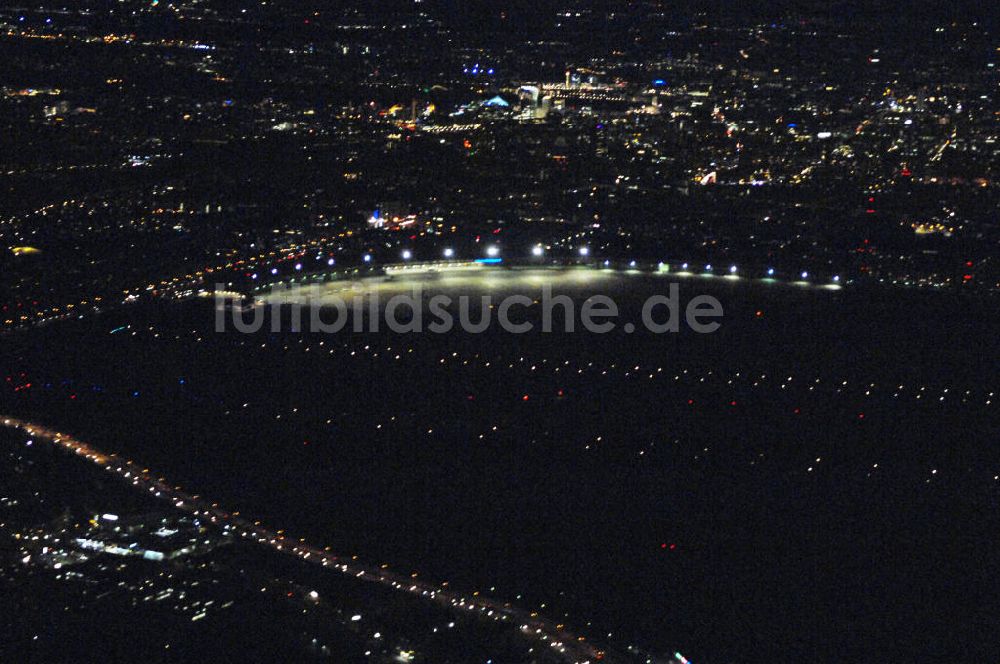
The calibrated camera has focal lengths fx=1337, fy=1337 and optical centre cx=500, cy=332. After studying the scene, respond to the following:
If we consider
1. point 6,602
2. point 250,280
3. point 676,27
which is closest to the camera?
point 6,602

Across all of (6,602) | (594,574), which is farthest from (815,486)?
(6,602)

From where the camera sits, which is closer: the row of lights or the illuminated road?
the illuminated road

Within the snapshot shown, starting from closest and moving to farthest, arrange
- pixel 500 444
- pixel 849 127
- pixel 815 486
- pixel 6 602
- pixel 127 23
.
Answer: pixel 6 602
pixel 815 486
pixel 500 444
pixel 849 127
pixel 127 23

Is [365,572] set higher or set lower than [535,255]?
lower

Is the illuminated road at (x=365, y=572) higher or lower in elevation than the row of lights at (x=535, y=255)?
lower

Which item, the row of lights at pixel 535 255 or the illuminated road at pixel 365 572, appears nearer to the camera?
the illuminated road at pixel 365 572

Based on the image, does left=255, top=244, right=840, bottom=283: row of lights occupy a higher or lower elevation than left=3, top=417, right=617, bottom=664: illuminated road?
higher

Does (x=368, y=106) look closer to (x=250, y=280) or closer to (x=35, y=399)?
(x=250, y=280)

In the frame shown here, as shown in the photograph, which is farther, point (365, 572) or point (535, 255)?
point (535, 255)
